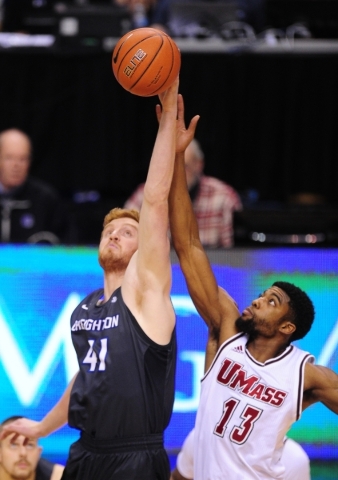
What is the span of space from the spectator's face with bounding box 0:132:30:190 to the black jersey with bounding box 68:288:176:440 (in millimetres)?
3103

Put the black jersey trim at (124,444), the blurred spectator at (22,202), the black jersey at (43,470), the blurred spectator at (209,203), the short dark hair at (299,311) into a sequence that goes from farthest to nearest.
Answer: the blurred spectator at (22,202) → the blurred spectator at (209,203) → the black jersey at (43,470) → the short dark hair at (299,311) → the black jersey trim at (124,444)

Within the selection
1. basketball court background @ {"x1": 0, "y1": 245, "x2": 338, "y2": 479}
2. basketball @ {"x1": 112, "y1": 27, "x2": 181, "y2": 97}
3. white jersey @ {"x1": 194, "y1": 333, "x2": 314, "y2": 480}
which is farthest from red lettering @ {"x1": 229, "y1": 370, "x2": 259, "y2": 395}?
basketball @ {"x1": 112, "y1": 27, "x2": 181, "y2": 97}

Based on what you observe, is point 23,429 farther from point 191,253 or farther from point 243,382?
→ point 191,253

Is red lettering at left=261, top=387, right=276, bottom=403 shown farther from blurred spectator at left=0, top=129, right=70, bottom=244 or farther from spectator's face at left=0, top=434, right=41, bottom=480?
blurred spectator at left=0, top=129, right=70, bottom=244

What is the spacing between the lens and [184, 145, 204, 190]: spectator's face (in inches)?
311

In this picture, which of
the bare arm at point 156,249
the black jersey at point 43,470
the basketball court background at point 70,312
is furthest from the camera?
the basketball court background at point 70,312

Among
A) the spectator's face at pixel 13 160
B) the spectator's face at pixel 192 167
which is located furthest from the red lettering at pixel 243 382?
the spectator's face at pixel 13 160

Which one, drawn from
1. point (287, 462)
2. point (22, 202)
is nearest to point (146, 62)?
point (287, 462)

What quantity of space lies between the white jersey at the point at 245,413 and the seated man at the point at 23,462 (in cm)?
125

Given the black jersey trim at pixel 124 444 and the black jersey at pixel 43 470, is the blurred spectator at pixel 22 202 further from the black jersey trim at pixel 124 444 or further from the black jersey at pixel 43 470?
the black jersey trim at pixel 124 444

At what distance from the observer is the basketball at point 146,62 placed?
16.6ft

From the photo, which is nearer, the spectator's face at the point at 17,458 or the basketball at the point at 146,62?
the basketball at the point at 146,62

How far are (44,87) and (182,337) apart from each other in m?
3.54

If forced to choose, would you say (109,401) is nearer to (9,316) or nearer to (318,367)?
(318,367)
